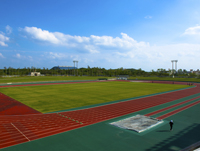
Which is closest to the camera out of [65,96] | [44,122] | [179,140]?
[179,140]

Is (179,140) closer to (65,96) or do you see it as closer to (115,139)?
(115,139)

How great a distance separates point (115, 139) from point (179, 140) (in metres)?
3.67

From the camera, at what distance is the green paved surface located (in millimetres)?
7574

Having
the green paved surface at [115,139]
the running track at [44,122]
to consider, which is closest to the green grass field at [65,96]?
the running track at [44,122]

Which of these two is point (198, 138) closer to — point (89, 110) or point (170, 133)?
point (170, 133)

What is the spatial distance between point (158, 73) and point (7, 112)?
109 metres

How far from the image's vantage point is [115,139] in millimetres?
8500

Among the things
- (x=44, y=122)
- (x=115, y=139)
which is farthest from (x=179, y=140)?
(x=44, y=122)

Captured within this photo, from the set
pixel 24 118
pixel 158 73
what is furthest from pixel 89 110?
pixel 158 73

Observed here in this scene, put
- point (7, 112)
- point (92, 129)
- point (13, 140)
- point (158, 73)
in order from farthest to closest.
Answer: point (158, 73) → point (7, 112) → point (92, 129) → point (13, 140)

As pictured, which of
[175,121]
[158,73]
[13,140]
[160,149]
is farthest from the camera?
[158,73]

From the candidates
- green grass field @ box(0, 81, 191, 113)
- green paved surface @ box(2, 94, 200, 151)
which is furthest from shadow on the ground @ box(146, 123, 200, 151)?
green grass field @ box(0, 81, 191, 113)

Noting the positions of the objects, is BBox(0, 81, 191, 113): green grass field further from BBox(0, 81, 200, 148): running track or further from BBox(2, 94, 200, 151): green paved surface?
BBox(2, 94, 200, 151): green paved surface

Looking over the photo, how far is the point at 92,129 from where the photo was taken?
9969mm
